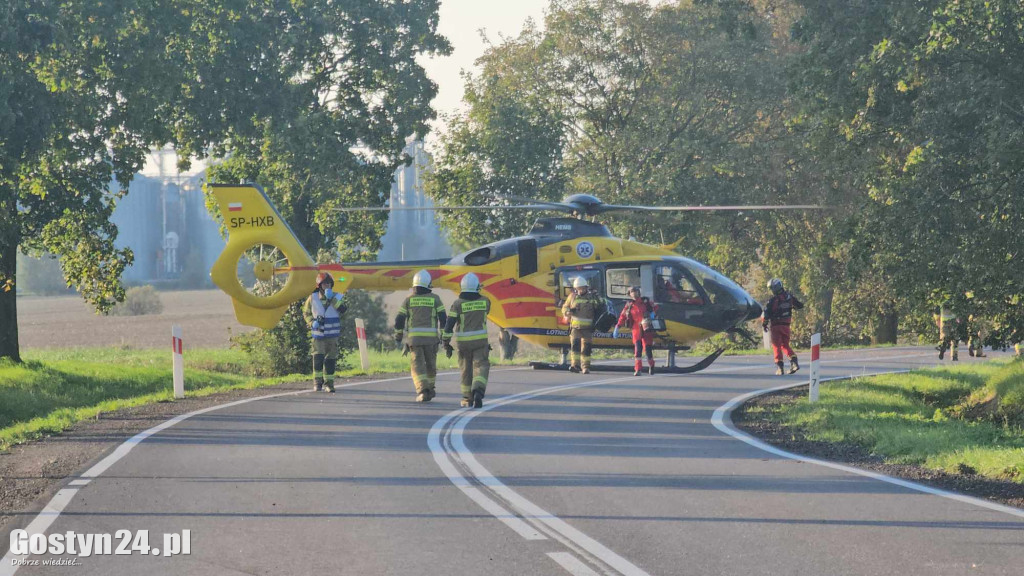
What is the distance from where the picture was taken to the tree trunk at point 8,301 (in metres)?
23.4

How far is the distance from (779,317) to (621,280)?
127 inches

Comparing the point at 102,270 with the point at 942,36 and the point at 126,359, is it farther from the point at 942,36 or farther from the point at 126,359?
the point at 942,36

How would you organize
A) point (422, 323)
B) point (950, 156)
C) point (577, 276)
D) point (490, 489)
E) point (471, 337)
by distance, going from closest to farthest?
point (490, 489), point (471, 337), point (422, 323), point (950, 156), point (577, 276)

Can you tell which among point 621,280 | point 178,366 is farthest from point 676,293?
point 178,366

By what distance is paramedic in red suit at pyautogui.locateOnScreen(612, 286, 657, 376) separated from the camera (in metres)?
21.1

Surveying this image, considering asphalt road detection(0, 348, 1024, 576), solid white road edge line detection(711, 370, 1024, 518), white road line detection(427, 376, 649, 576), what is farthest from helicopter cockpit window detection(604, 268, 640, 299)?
asphalt road detection(0, 348, 1024, 576)

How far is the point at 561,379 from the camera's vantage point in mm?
21453

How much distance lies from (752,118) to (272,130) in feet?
64.9

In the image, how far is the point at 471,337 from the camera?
53.3 ft

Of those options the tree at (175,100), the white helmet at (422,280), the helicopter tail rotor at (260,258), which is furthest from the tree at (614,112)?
the white helmet at (422,280)

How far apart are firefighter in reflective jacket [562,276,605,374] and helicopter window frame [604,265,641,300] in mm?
330

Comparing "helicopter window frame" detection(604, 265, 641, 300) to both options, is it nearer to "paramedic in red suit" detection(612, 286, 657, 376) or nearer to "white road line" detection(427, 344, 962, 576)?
"paramedic in red suit" detection(612, 286, 657, 376)

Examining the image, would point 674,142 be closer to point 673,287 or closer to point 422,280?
point 673,287

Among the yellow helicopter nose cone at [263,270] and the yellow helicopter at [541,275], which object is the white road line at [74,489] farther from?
the yellow helicopter nose cone at [263,270]
